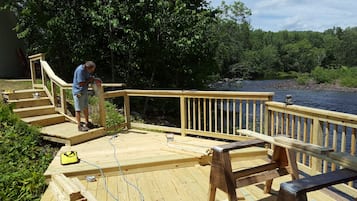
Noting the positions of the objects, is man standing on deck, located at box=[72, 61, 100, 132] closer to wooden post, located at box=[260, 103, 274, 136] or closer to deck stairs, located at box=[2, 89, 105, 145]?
deck stairs, located at box=[2, 89, 105, 145]

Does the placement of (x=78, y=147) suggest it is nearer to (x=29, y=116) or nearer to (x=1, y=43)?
(x=29, y=116)

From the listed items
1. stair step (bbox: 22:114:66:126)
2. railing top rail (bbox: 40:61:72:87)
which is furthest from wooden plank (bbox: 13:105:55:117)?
railing top rail (bbox: 40:61:72:87)

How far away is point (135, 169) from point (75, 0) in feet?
21.5

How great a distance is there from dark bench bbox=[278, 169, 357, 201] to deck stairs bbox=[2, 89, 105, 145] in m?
4.13

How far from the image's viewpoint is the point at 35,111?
6195mm

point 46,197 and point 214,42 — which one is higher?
point 214,42

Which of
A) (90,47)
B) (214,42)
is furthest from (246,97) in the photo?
(214,42)

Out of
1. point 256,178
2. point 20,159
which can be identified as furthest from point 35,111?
point 256,178

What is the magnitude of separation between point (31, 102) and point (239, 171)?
518 cm

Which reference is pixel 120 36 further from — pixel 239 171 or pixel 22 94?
pixel 239 171

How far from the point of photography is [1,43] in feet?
33.9

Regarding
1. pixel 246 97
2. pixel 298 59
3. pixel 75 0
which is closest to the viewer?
pixel 246 97

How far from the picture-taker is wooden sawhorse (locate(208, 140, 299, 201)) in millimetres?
2621

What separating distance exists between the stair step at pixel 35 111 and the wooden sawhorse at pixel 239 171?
462cm
